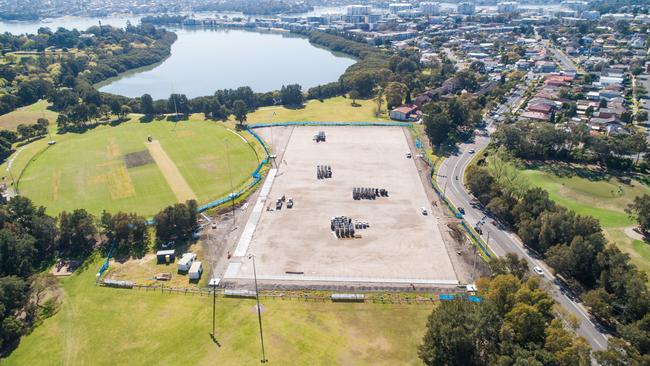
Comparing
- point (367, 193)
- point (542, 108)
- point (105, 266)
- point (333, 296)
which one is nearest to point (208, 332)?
point (333, 296)

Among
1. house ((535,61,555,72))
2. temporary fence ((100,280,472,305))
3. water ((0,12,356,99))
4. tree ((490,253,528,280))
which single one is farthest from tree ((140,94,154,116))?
house ((535,61,555,72))

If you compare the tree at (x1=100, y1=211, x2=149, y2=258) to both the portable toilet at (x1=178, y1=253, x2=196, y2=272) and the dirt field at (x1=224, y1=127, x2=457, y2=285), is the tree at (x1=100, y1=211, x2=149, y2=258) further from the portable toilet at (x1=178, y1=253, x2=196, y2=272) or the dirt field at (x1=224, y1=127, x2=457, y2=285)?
the dirt field at (x1=224, y1=127, x2=457, y2=285)

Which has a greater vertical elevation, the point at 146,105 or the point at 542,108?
the point at 542,108

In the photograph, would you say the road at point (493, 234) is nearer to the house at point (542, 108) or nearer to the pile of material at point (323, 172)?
the pile of material at point (323, 172)

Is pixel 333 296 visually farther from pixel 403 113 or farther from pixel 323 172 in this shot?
pixel 403 113

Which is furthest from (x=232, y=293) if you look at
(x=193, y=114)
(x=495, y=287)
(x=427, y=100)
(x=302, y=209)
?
(x=427, y=100)
